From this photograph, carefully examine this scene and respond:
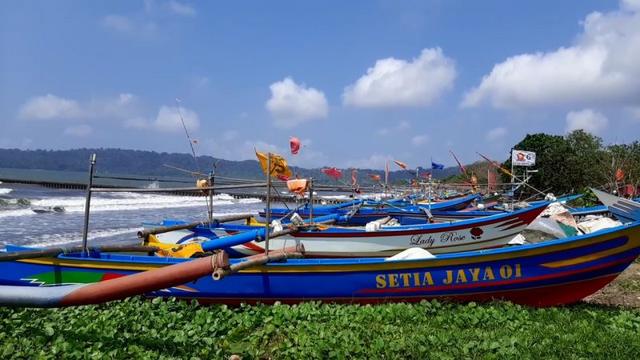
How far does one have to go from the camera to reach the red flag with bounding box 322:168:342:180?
1838 cm

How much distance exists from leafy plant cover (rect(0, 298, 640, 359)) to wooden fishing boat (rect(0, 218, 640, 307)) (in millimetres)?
334

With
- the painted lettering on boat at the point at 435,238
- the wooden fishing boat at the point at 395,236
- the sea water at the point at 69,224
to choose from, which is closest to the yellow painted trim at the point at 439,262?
the wooden fishing boat at the point at 395,236

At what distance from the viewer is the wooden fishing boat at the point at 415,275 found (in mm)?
6527

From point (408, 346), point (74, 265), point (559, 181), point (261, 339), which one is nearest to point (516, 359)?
point (408, 346)

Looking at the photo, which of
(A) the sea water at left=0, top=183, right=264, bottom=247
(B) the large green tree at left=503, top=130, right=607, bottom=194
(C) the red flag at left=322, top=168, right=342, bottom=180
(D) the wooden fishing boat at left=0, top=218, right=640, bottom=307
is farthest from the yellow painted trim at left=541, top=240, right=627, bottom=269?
(B) the large green tree at left=503, top=130, right=607, bottom=194

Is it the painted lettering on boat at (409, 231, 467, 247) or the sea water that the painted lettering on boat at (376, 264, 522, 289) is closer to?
the painted lettering on boat at (409, 231, 467, 247)

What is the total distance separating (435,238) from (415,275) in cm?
542

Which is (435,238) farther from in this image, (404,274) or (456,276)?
(404,274)

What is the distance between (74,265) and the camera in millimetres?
6906

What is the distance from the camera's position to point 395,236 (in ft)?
37.9

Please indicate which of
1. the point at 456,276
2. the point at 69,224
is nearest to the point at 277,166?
the point at 456,276

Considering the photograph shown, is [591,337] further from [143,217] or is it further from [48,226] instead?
[143,217]

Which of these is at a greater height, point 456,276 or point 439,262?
point 439,262

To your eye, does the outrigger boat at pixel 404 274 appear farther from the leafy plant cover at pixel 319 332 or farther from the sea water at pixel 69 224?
the sea water at pixel 69 224
